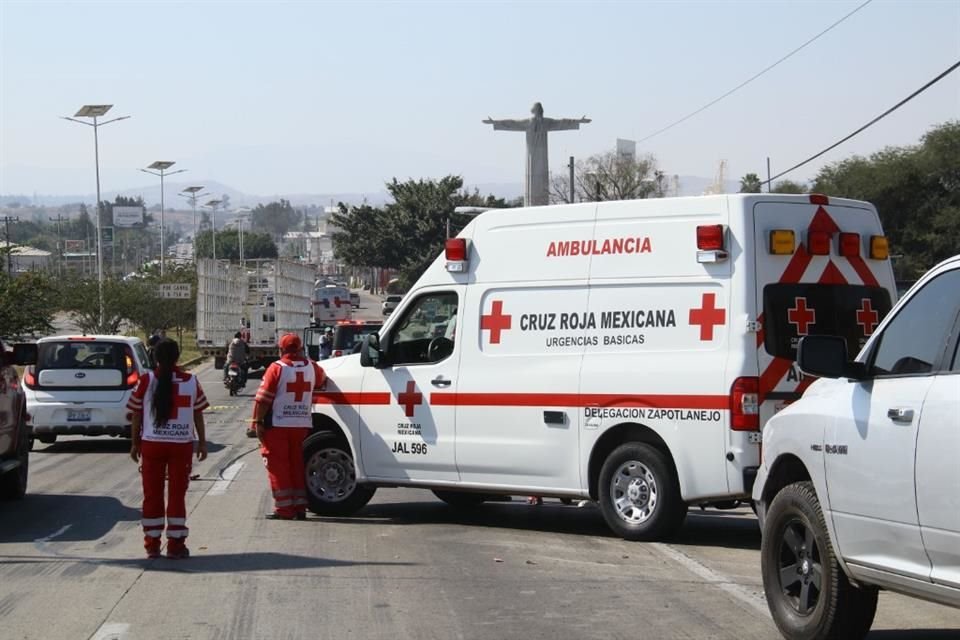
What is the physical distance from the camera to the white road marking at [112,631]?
7.64m

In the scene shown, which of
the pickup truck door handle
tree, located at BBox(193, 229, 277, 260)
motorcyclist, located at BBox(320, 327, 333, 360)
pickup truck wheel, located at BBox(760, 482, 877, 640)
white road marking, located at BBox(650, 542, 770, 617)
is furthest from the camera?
tree, located at BBox(193, 229, 277, 260)

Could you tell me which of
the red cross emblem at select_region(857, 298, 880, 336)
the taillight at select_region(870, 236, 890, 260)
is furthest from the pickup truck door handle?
the taillight at select_region(870, 236, 890, 260)

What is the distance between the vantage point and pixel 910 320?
6.46m

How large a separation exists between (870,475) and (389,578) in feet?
13.7

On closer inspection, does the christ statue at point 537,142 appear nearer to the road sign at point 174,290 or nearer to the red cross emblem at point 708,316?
the road sign at point 174,290

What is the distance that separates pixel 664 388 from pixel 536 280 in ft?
5.55

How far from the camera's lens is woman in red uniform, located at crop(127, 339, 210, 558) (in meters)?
10.4

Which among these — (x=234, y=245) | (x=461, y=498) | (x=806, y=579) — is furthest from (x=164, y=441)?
(x=234, y=245)

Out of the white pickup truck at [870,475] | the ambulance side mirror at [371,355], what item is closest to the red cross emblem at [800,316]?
the white pickup truck at [870,475]

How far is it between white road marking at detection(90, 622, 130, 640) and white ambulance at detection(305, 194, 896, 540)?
4.53 meters

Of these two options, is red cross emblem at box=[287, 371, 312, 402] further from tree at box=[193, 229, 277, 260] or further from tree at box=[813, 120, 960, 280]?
tree at box=[193, 229, 277, 260]

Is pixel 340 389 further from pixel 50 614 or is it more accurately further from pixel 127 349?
pixel 127 349

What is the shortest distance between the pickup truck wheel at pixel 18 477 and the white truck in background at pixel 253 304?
2731cm

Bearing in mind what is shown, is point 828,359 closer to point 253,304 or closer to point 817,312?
point 817,312
